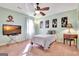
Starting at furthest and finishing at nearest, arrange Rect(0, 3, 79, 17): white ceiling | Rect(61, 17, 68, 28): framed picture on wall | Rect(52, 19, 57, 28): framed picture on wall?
1. Rect(52, 19, 57, 28): framed picture on wall
2. Rect(61, 17, 68, 28): framed picture on wall
3. Rect(0, 3, 79, 17): white ceiling

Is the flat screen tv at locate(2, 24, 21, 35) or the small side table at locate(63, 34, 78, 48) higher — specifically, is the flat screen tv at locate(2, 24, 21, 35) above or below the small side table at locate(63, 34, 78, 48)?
above

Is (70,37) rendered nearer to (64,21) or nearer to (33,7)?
(64,21)

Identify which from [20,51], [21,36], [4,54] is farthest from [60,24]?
[4,54]

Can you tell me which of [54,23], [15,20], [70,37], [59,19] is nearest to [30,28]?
[15,20]

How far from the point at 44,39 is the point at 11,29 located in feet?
2.41

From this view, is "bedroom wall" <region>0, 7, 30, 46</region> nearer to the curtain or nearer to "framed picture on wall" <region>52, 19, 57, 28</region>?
the curtain

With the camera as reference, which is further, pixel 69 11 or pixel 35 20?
pixel 35 20

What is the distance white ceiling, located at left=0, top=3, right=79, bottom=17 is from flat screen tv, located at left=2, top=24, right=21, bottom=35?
1.14 feet

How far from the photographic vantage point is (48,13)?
6.45 feet

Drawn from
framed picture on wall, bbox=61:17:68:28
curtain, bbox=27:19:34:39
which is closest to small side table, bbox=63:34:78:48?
framed picture on wall, bbox=61:17:68:28

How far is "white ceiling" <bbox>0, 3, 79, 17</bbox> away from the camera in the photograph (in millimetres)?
1785

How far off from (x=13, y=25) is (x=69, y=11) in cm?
117

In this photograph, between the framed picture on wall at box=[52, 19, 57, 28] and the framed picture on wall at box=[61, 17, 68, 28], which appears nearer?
the framed picture on wall at box=[61, 17, 68, 28]

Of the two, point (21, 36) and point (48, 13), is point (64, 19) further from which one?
point (21, 36)
